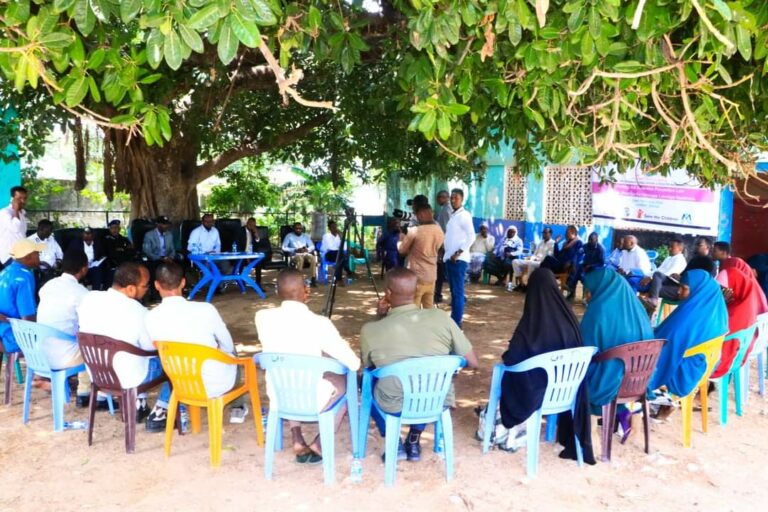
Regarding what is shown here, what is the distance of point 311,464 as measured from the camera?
12.5ft

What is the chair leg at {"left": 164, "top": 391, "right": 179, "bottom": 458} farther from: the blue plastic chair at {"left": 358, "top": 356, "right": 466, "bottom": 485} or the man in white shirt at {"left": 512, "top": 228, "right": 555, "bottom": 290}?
the man in white shirt at {"left": 512, "top": 228, "right": 555, "bottom": 290}

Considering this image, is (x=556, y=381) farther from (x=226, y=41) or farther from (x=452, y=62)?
(x=226, y=41)

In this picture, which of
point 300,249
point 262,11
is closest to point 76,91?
point 262,11

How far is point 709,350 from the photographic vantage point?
4102 mm

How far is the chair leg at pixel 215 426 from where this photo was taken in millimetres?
3725

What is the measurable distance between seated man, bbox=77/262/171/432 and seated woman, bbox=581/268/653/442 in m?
2.70

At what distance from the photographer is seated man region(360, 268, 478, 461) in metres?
3.58

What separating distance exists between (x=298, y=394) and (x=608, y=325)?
1919 millimetres

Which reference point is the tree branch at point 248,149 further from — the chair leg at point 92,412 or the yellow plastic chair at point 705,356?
the yellow plastic chair at point 705,356

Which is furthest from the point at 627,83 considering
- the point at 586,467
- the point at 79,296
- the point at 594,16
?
the point at 79,296

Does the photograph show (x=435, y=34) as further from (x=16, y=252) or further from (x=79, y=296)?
(x=16, y=252)

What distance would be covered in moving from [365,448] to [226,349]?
104 centimetres

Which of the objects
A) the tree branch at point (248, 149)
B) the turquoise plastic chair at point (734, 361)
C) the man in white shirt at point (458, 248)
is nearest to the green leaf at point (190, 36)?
the turquoise plastic chair at point (734, 361)

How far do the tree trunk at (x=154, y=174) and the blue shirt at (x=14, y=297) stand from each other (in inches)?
→ 215
